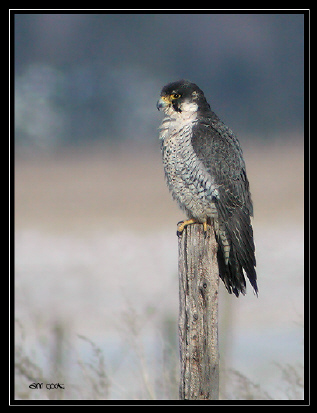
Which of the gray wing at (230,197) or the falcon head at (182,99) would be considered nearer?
the gray wing at (230,197)

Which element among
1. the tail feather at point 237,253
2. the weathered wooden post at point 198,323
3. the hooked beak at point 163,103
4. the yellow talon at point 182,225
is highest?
the hooked beak at point 163,103

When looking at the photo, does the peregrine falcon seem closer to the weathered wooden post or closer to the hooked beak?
the hooked beak

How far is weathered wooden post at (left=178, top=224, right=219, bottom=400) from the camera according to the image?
2.96 metres

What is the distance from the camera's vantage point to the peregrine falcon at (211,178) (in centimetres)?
358

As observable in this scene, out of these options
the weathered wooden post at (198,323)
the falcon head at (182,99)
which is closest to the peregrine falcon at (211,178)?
the falcon head at (182,99)

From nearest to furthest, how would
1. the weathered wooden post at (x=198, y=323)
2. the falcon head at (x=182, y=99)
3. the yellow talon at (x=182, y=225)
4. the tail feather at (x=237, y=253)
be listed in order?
1. the weathered wooden post at (x=198, y=323)
2. the tail feather at (x=237, y=253)
3. the yellow talon at (x=182, y=225)
4. the falcon head at (x=182, y=99)

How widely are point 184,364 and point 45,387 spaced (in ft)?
4.54

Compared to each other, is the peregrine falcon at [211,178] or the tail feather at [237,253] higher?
the peregrine falcon at [211,178]

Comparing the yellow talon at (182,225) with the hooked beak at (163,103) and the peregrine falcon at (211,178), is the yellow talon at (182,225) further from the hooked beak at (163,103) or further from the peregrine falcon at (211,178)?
the hooked beak at (163,103)

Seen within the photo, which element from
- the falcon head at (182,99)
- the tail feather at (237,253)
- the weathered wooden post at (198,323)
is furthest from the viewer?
the falcon head at (182,99)

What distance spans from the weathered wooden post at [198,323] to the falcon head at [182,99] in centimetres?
127

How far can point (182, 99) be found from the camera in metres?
3.96

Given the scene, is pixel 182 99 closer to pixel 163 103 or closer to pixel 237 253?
pixel 163 103
